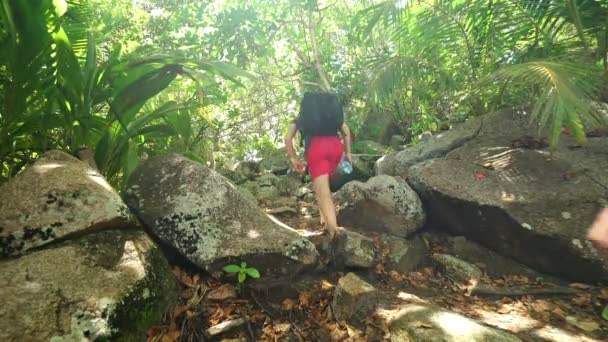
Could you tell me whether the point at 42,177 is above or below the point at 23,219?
above

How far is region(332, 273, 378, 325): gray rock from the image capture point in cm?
230

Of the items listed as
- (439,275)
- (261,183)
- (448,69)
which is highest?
(448,69)

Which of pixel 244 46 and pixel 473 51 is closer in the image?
pixel 473 51

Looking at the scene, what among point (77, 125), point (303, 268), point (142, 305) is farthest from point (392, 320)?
point (77, 125)

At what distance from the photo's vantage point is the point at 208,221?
2.63 meters

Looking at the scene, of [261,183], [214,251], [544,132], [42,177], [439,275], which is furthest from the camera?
[261,183]

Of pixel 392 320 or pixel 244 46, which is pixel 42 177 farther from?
pixel 244 46

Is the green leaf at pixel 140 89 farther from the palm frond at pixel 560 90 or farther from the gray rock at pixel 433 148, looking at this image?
the gray rock at pixel 433 148

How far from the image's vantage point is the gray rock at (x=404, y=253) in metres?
3.28

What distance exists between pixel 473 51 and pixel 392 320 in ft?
15.1

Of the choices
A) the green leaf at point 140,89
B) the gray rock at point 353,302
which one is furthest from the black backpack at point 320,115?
the gray rock at point 353,302

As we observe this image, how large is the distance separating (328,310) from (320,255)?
2.25ft

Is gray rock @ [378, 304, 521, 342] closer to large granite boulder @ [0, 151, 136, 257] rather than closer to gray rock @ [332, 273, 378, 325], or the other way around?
gray rock @ [332, 273, 378, 325]

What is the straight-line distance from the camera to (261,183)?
667cm
